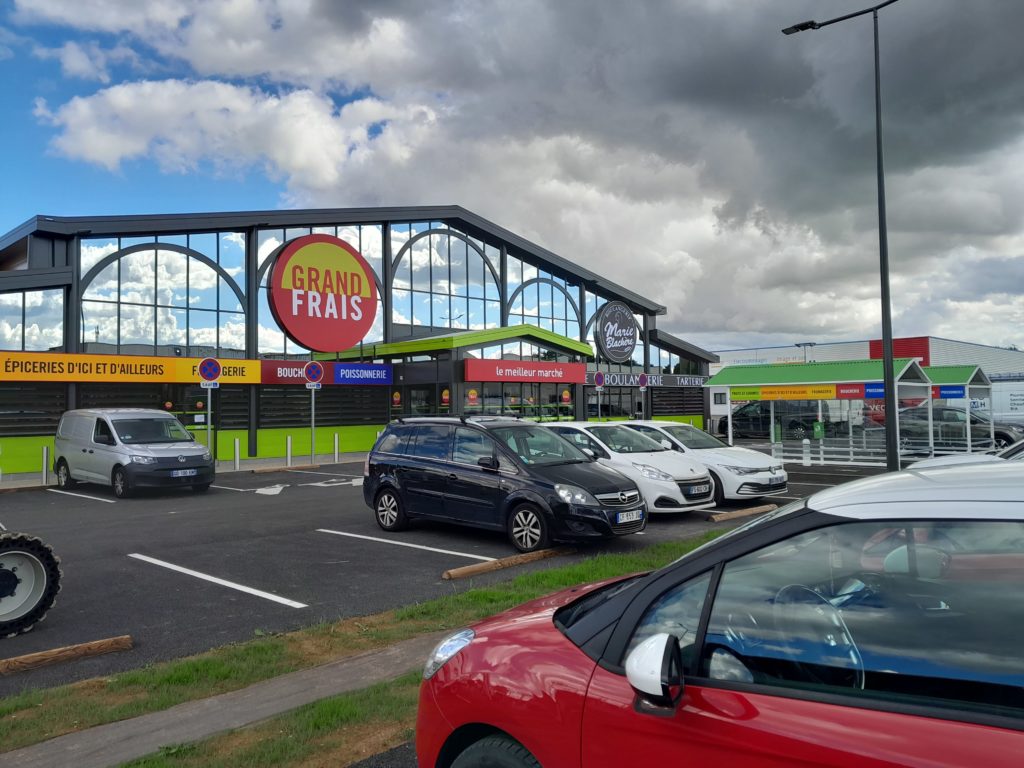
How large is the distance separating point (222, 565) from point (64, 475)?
1127cm

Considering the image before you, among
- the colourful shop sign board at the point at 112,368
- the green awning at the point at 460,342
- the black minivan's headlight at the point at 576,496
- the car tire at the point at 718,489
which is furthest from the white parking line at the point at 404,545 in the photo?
the green awning at the point at 460,342

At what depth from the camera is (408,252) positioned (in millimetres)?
31297

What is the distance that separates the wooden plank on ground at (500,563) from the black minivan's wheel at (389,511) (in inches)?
95.1

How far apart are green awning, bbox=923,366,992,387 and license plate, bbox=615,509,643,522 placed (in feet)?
49.8

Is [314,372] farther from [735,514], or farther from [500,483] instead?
[735,514]

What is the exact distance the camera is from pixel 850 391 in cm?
1958

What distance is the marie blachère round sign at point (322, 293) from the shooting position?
25.9 meters

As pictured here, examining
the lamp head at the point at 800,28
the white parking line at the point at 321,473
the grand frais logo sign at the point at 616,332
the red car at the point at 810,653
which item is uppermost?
the lamp head at the point at 800,28

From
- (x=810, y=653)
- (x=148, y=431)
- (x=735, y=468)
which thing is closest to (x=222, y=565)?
(x=810, y=653)

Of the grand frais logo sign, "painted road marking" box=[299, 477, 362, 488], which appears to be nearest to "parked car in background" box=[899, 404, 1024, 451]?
"painted road marking" box=[299, 477, 362, 488]

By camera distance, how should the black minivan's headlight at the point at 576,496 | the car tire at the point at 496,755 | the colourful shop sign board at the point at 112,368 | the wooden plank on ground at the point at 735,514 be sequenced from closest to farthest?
the car tire at the point at 496,755, the black minivan's headlight at the point at 576,496, the wooden plank on ground at the point at 735,514, the colourful shop sign board at the point at 112,368

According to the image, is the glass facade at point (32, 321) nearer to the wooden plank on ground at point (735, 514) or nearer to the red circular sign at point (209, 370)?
the red circular sign at point (209, 370)

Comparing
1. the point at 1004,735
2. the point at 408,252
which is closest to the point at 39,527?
the point at 1004,735

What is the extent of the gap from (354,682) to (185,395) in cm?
2107
